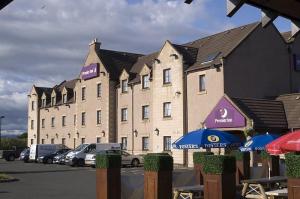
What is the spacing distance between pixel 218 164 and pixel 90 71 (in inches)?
1709

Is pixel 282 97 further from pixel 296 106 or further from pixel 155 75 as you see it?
pixel 155 75

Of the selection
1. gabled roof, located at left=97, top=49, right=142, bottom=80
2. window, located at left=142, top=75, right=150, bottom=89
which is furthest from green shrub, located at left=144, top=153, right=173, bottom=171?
gabled roof, located at left=97, top=49, right=142, bottom=80

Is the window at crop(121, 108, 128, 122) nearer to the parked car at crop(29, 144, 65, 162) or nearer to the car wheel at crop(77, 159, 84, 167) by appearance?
the parked car at crop(29, 144, 65, 162)

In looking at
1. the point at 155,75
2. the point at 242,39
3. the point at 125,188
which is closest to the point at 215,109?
the point at 242,39

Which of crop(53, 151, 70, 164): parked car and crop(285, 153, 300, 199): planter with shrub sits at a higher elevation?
crop(53, 151, 70, 164): parked car

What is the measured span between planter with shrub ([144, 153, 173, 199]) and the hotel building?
749 inches

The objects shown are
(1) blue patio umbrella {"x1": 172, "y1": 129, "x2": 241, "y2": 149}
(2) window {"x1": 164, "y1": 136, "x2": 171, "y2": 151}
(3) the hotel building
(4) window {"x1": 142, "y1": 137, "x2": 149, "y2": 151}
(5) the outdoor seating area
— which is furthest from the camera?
(4) window {"x1": 142, "y1": 137, "x2": 149, "y2": 151}

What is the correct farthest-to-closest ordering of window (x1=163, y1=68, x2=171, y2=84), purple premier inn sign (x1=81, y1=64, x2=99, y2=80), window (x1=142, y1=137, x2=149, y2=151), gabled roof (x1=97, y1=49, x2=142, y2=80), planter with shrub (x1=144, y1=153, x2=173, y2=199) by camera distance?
purple premier inn sign (x1=81, y1=64, x2=99, y2=80), gabled roof (x1=97, y1=49, x2=142, y2=80), window (x1=142, y1=137, x2=149, y2=151), window (x1=163, y1=68, x2=171, y2=84), planter with shrub (x1=144, y1=153, x2=173, y2=199)

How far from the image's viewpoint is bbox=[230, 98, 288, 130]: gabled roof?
1267 inches

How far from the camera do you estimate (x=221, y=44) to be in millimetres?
39750

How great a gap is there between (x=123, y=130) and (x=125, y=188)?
35.0 meters

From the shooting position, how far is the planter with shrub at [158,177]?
1202 centimetres

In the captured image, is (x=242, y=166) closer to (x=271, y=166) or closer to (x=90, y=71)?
(x=271, y=166)

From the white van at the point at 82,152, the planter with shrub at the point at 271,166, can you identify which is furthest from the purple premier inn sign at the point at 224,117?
the planter with shrub at the point at 271,166
